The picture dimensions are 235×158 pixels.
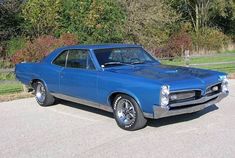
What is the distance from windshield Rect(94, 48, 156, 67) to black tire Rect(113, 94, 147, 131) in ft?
2.93

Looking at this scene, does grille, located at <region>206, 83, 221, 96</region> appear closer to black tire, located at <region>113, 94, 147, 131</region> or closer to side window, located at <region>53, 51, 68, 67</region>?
black tire, located at <region>113, 94, 147, 131</region>

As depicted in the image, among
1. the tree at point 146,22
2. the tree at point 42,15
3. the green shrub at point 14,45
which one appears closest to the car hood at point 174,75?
the green shrub at point 14,45

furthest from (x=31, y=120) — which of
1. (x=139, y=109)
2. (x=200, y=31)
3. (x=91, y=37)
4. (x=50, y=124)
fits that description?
(x=200, y=31)

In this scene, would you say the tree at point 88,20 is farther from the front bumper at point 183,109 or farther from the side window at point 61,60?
the front bumper at point 183,109

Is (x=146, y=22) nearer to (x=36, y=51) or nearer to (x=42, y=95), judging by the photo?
(x=36, y=51)

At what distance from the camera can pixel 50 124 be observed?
8258mm

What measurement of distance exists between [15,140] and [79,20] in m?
18.3

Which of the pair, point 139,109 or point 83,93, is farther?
point 83,93

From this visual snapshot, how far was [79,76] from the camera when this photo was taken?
28.0 feet

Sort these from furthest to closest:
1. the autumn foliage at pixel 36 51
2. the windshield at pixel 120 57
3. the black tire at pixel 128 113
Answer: the autumn foliage at pixel 36 51, the windshield at pixel 120 57, the black tire at pixel 128 113

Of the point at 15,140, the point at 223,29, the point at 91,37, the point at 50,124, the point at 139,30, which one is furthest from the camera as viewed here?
the point at 223,29

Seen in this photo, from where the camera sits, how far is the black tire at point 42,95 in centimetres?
985

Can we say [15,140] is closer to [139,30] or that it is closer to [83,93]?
[83,93]

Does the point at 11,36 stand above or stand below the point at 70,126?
above
